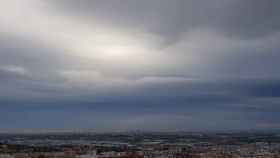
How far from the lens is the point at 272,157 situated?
87.2m

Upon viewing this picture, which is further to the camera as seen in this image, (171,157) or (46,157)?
(171,157)

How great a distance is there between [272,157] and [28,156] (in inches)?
1818

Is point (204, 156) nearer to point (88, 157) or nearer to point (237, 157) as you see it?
point (237, 157)

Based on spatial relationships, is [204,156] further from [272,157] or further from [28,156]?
Answer: [28,156]

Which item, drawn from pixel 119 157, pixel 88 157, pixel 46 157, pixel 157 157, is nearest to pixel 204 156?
pixel 157 157

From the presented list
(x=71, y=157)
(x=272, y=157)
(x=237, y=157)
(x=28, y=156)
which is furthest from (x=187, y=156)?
(x=28, y=156)

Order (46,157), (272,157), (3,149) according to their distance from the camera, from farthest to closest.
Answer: (3,149) < (272,157) < (46,157)

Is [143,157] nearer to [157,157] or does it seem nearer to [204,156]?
[157,157]

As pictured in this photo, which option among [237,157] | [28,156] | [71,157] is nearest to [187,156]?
[237,157]

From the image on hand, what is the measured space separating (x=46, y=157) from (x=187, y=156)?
28.7m

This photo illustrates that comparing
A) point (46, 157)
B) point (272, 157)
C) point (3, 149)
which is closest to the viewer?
point (46, 157)

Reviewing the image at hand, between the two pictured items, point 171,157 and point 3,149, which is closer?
point 171,157

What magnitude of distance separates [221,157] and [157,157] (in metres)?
12.9

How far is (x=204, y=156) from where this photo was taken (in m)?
90.6
